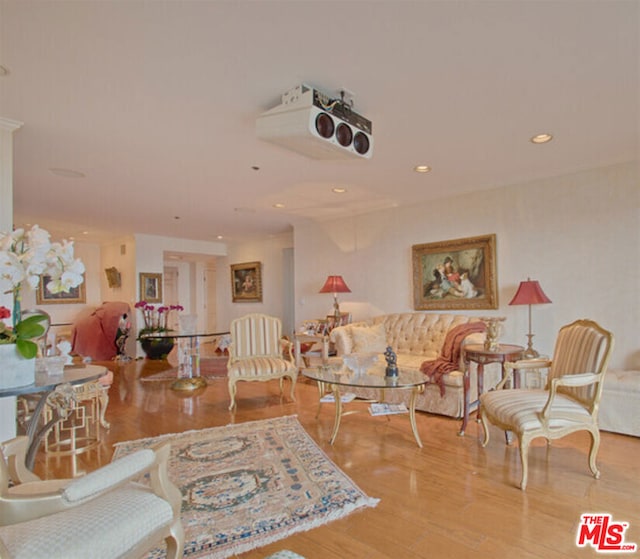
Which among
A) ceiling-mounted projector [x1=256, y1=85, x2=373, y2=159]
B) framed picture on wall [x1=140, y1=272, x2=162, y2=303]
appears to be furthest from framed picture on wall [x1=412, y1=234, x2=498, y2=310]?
framed picture on wall [x1=140, y1=272, x2=162, y2=303]

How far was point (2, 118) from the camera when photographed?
2682 millimetres

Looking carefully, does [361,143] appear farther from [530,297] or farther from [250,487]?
[530,297]

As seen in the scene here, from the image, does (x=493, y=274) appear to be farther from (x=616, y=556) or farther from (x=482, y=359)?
(x=616, y=556)

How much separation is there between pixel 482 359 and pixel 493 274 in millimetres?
1488

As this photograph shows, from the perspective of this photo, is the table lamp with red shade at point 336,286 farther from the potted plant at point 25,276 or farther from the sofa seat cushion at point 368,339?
the potted plant at point 25,276

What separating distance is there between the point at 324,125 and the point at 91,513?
216cm

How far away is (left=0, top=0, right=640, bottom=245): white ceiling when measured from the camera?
1.76 m

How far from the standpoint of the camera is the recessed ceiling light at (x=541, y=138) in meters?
3.13

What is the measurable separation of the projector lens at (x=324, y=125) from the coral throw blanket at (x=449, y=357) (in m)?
2.58

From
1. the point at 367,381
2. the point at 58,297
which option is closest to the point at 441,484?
the point at 367,381

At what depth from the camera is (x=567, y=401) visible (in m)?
2.65

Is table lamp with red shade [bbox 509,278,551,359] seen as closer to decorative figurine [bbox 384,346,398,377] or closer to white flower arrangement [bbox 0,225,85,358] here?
decorative figurine [bbox 384,346,398,377]

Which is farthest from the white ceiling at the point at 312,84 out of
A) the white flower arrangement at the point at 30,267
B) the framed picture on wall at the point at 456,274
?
the white flower arrangement at the point at 30,267

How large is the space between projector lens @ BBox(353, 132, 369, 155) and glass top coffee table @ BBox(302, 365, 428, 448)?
1.75 metres
